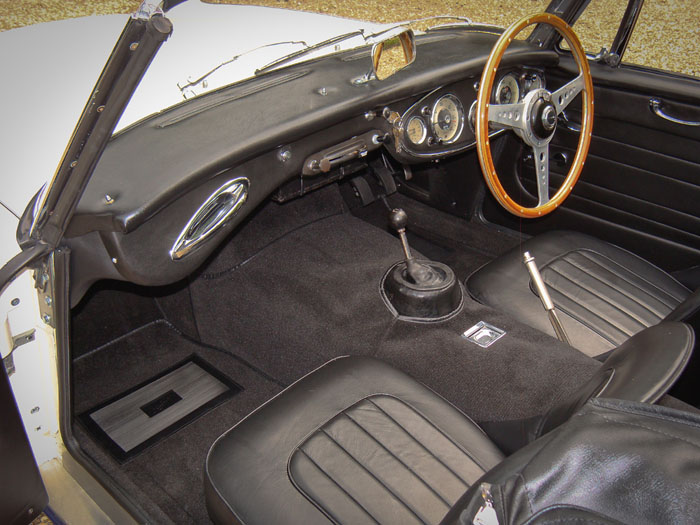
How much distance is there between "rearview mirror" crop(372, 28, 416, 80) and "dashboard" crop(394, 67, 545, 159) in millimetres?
142

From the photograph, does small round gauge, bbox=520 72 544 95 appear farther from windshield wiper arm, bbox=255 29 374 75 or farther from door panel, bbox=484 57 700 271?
windshield wiper arm, bbox=255 29 374 75

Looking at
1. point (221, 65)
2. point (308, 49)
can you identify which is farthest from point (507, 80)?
point (221, 65)

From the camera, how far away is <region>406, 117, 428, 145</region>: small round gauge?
5.99ft

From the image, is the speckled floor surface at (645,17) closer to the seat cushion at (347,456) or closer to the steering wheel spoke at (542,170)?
the steering wheel spoke at (542,170)

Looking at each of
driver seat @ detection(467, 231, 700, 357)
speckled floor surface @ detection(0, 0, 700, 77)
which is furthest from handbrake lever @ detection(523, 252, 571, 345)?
speckled floor surface @ detection(0, 0, 700, 77)

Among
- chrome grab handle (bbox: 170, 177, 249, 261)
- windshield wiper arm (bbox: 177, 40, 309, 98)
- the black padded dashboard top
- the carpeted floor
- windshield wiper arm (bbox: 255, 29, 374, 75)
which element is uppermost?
windshield wiper arm (bbox: 177, 40, 309, 98)

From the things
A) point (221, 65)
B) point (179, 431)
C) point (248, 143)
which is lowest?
point (179, 431)

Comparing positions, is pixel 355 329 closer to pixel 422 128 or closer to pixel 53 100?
pixel 422 128

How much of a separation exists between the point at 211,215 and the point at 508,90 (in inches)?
46.1

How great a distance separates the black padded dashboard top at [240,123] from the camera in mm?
1171

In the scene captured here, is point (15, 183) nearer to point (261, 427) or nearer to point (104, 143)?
point (104, 143)

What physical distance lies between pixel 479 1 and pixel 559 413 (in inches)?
177

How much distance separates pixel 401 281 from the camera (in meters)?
1.90

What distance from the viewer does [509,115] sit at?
69.2 inches
